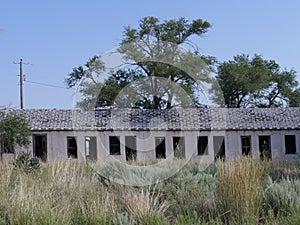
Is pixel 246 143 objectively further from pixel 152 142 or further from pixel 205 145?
pixel 152 142

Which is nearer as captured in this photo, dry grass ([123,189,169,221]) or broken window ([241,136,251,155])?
dry grass ([123,189,169,221])

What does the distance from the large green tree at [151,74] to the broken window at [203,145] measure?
669 cm

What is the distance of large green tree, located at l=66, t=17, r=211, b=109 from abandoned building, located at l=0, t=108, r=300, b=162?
197 inches

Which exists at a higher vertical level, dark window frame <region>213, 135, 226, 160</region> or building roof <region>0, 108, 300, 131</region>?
building roof <region>0, 108, 300, 131</region>

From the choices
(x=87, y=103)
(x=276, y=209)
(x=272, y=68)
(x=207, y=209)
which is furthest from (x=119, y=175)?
(x=272, y=68)

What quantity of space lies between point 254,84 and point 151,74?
877 cm

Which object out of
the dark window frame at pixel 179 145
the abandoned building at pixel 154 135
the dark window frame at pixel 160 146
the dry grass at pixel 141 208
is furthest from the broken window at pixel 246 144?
the dry grass at pixel 141 208

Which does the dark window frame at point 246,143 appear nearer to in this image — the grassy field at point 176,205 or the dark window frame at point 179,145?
the dark window frame at point 179,145

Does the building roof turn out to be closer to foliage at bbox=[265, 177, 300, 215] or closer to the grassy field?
the grassy field

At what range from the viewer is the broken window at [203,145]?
997 inches

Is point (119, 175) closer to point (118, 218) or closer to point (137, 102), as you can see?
point (118, 218)

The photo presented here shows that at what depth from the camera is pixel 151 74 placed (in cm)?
3344

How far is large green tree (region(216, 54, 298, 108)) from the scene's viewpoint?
36500mm

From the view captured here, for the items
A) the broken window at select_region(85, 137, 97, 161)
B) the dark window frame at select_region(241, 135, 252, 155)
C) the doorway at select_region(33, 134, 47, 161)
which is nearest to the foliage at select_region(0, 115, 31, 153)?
the doorway at select_region(33, 134, 47, 161)
